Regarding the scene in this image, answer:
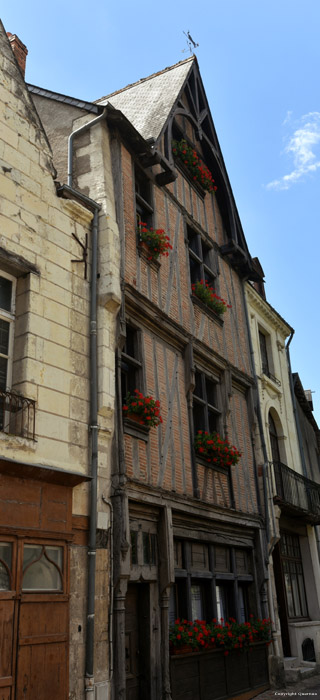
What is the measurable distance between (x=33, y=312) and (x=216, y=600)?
5184mm

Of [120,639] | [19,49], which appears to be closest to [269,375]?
[19,49]

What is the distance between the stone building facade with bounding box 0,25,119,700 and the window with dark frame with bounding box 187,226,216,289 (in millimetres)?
3767

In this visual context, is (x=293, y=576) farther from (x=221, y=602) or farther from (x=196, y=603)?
(x=196, y=603)

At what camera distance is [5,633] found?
4.93 meters

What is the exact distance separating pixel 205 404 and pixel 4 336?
4.60 m

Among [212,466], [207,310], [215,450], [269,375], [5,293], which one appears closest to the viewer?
[5,293]

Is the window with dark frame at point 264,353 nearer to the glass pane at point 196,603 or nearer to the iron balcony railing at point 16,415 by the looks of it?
the glass pane at point 196,603

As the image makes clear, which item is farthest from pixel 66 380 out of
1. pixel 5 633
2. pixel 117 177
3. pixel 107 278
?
pixel 117 177

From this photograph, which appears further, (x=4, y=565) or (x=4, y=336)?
(x=4, y=336)

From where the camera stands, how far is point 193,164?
11523 mm

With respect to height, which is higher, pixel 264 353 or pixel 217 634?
pixel 264 353

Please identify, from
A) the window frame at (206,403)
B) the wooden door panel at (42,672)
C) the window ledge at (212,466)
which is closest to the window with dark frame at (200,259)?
the window frame at (206,403)

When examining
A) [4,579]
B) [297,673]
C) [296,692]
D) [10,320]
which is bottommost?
[296,692]

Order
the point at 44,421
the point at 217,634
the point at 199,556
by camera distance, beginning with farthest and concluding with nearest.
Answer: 1. the point at 199,556
2. the point at 217,634
3. the point at 44,421
